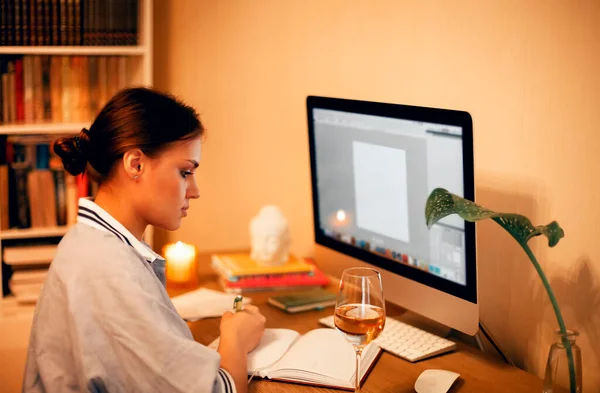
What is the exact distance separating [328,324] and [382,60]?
791 millimetres

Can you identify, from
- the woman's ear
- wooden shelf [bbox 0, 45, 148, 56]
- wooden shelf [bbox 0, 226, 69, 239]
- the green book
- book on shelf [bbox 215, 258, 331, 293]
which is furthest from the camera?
wooden shelf [bbox 0, 226, 69, 239]

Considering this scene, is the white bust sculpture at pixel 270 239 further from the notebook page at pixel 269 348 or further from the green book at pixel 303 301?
A: the notebook page at pixel 269 348

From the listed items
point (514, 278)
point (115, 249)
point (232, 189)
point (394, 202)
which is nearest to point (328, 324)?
point (394, 202)

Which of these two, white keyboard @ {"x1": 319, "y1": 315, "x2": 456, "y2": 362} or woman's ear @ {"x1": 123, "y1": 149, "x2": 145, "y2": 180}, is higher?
woman's ear @ {"x1": 123, "y1": 149, "x2": 145, "y2": 180}

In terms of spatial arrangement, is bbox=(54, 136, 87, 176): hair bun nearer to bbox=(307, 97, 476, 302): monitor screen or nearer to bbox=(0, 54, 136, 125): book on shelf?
bbox=(307, 97, 476, 302): monitor screen

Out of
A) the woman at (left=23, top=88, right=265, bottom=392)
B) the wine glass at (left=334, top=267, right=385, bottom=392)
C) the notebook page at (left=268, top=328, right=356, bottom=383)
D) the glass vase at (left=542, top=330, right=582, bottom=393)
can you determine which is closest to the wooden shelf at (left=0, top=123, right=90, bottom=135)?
the woman at (left=23, top=88, right=265, bottom=392)

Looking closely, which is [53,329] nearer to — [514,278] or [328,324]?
[328,324]

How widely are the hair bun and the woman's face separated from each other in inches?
6.4

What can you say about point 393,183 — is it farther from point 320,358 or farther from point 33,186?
point 33,186

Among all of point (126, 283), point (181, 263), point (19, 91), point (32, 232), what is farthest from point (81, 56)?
point (126, 283)

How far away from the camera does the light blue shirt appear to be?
4.27 feet

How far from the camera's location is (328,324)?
1.83 m

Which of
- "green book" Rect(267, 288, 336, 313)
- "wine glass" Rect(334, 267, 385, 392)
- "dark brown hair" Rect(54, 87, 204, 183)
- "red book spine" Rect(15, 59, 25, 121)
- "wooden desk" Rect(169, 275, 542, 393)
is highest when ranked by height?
"red book spine" Rect(15, 59, 25, 121)

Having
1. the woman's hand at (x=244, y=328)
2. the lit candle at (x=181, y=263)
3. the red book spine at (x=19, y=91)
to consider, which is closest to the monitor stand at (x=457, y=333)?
the woman's hand at (x=244, y=328)
